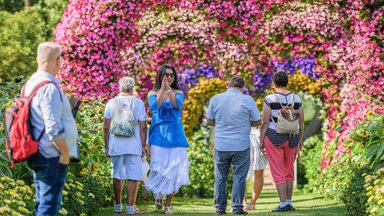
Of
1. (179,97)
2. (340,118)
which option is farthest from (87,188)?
(340,118)

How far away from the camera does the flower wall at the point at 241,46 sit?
1147 centimetres

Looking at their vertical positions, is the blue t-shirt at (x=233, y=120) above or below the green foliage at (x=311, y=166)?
above

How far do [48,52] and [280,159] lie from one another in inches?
173

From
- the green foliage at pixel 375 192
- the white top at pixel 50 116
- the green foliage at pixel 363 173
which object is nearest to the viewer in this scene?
the white top at pixel 50 116

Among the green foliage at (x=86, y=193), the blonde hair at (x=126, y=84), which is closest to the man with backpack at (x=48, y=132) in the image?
the green foliage at (x=86, y=193)

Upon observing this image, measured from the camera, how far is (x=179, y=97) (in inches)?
349

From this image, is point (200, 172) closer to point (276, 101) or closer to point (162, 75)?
point (276, 101)

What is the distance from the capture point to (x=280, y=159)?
9102 millimetres

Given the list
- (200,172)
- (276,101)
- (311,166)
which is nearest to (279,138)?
(276,101)

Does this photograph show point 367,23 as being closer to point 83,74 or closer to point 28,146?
point 83,74

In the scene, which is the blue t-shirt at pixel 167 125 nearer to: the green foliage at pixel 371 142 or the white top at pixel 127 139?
the white top at pixel 127 139

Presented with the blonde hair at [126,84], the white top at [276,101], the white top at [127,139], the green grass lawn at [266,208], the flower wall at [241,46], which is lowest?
the green grass lawn at [266,208]

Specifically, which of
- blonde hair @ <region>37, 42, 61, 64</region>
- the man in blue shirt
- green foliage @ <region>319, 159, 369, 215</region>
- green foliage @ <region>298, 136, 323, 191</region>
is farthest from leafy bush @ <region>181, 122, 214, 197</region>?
blonde hair @ <region>37, 42, 61, 64</region>

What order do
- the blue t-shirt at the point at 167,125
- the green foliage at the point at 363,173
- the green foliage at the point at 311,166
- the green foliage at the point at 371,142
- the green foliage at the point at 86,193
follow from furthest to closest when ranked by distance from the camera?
1. the green foliage at the point at 311,166
2. the blue t-shirt at the point at 167,125
3. the green foliage at the point at 371,142
4. the green foliage at the point at 86,193
5. the green foliage at the point at 363,173
